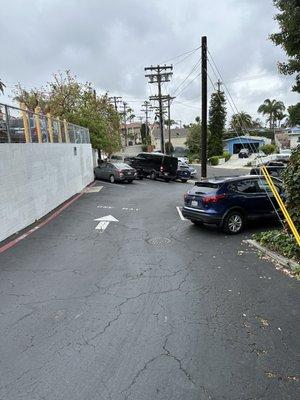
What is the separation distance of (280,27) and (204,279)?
11.2 metres

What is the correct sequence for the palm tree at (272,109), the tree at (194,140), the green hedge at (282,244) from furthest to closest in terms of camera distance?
1. the palm tree at (272,109)
2. the tree at (194,140)
3. the green hedge at (282,244)

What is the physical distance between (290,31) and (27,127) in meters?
10.0

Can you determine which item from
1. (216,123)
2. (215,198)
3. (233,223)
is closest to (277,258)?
(233,223)

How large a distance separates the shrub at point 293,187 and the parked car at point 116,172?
2021 centimetres

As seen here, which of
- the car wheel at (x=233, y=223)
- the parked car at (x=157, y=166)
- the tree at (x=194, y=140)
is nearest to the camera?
the car wheel at (x=233, y=223)

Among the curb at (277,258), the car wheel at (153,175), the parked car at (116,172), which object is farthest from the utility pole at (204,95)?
the curb at (277,258)

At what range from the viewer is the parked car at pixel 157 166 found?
31094 millimetres

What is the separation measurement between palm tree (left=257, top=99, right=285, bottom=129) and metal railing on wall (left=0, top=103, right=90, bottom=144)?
85.4 m

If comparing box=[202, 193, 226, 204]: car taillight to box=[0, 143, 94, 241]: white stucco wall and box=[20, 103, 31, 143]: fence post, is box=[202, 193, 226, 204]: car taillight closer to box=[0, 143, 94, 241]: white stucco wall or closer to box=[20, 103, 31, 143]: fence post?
box=[0, 143, 94, 241]: white stucco wall

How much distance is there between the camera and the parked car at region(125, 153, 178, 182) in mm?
31094

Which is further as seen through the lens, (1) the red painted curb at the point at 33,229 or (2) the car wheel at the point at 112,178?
(2) the car wheel at the point at 112,178

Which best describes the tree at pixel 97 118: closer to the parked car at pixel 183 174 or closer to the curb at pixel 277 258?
the parked car at pixel 183 174

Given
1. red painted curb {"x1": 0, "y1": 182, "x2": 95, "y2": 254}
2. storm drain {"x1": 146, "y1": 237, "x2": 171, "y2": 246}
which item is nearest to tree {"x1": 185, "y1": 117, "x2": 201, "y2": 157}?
red painted curb {"x1": 0, "y1": 182, "x2": 95, "y2": 254}

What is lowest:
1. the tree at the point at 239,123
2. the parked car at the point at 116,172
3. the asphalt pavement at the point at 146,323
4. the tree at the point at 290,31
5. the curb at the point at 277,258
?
the parked car at the point at 116,172
